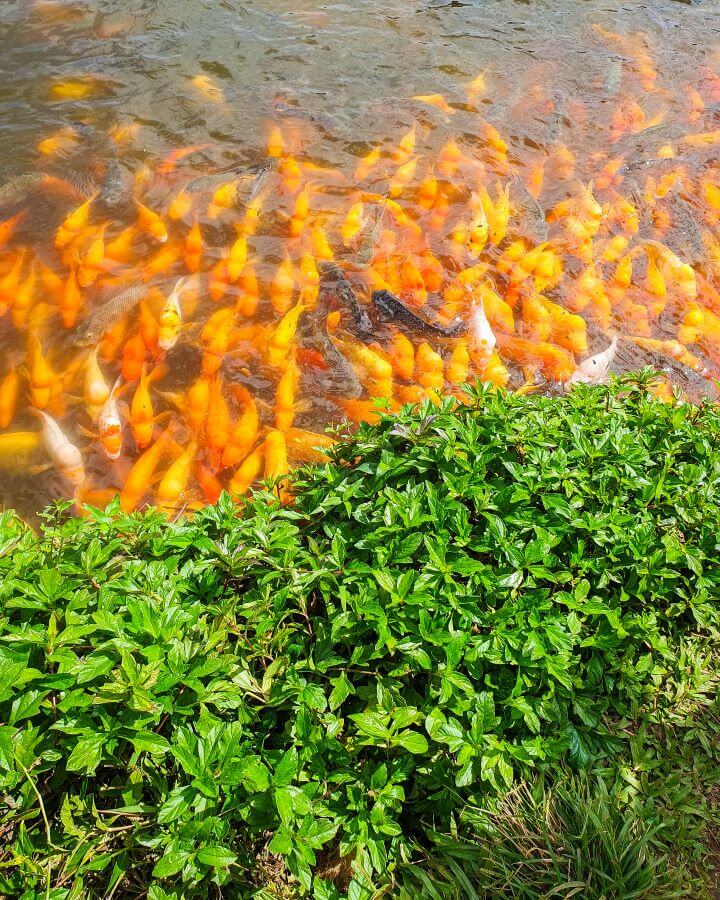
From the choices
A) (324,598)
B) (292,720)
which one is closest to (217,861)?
(292,720)

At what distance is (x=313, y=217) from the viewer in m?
5.21

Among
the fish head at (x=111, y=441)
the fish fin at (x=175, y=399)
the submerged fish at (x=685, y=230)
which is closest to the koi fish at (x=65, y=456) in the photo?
the fish head at (x=111, y=441)

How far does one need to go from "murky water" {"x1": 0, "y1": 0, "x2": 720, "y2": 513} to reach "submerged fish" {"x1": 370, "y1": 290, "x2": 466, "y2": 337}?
2cm

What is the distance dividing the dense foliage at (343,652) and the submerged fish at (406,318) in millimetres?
1837

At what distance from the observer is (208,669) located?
76.2 inches

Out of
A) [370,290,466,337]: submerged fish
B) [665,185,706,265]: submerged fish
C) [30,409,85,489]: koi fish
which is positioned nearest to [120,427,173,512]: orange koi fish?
[30,409,85,489]: koi fish

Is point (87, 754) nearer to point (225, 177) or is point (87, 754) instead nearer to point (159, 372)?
point (159, 372)

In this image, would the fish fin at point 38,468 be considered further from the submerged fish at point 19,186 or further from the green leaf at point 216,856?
the green leaf at point 216,856

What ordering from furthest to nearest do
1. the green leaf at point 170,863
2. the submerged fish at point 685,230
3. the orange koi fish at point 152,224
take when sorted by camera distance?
the submerged fish at point 685,230 → the orange koi fish at point 152,224 → the green leaf at point 170,863

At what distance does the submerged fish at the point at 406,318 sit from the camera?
4592 mm

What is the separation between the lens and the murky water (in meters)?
4.12

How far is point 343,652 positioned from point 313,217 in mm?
3869

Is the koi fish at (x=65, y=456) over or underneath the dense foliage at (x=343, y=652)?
underneath

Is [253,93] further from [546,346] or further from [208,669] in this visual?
[208,669]
